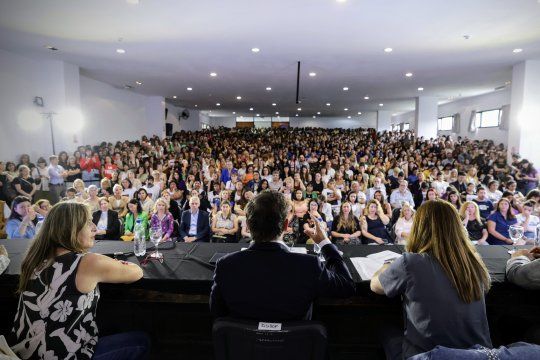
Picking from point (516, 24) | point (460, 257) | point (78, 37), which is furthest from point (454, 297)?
point (78, 37)

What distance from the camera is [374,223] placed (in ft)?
15.9

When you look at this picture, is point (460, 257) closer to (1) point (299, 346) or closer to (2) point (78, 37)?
(1) point (299, 346)

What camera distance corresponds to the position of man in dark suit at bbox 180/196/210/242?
4699 mm

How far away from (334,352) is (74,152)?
8390 millimetres

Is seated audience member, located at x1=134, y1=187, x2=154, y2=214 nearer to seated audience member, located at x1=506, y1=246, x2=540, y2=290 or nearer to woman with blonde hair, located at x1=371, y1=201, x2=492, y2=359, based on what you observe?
woman with blonde hair, located at x1=371, y1=201, x2=492, y2=359

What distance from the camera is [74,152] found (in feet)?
27.7

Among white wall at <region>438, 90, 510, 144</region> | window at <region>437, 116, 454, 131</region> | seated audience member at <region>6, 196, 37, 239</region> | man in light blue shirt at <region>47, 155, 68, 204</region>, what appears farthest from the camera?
window at <region>437, 116, 454, 131</region>

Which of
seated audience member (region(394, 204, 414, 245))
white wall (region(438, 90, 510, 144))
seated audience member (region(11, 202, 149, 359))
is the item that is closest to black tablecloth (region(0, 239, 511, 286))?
seated audience member (region(11, 202, 149, 359))

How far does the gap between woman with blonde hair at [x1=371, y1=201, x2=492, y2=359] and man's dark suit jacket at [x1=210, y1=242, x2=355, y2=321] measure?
0.31 metres

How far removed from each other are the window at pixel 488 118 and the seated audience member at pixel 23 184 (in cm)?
1544

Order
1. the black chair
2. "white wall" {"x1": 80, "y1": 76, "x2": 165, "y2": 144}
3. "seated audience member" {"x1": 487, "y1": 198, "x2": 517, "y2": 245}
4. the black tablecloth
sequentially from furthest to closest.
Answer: "white wall" {"x1": 80, "y1": 76, "x2": 165, "y2": 144}
"seated audience member" {"x1": 487, "y1": 198, "x2": 517, "y2": 245}
the black tablecloth
the black chair

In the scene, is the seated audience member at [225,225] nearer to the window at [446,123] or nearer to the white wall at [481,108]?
the white wall at [481,108]

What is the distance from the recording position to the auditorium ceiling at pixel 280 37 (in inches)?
181

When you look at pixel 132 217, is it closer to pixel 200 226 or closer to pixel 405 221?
pixel 200 226
